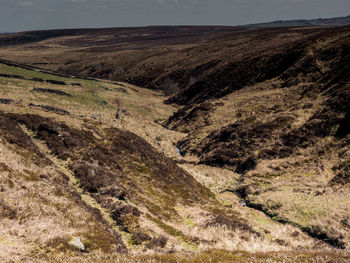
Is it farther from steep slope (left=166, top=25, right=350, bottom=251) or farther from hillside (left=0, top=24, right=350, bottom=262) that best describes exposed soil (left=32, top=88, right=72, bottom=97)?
steep slope (left=166, top=25, right=350, bottom=251)

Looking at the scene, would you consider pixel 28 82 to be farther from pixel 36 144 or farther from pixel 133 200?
pixel 133 200

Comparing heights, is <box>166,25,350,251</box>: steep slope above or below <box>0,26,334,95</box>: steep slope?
below

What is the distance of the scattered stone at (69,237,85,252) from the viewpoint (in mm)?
11789

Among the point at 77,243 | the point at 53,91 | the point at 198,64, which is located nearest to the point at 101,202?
the point at 77,243

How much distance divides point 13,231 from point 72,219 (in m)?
2.98

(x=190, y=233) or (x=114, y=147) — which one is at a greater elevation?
(x=114, y=147)

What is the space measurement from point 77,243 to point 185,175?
21191mm

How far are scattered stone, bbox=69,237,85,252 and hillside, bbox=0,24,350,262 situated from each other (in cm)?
29

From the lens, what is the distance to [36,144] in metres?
24.0

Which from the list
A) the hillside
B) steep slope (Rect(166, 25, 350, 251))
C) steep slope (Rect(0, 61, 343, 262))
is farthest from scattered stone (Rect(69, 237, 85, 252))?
steep slope (Rect(166, 25, 350, 251))

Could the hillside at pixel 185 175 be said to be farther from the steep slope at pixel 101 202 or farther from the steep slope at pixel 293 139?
the steep slope at pixel 293 139

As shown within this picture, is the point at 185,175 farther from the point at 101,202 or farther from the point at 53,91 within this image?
the point at 53,91

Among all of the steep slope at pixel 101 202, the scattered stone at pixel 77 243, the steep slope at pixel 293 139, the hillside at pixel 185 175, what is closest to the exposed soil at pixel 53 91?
the hillside at pixel 185 175

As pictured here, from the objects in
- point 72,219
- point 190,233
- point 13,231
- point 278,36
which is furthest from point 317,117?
point 278,36
